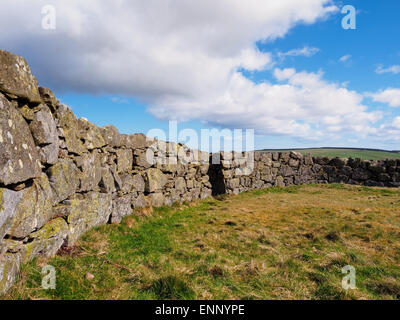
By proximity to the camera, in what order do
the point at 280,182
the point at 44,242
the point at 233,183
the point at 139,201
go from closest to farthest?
the point at 44,242
the point at 139,201
the point at 233,183
the point at 280,182

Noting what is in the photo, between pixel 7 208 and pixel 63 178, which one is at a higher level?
pixel 63 178

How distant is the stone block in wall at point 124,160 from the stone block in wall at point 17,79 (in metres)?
3.74

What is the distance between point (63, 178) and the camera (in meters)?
5.16

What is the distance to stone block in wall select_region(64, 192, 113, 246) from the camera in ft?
17.4

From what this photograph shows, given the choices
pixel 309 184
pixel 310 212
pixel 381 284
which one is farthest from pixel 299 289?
pixel 309 184

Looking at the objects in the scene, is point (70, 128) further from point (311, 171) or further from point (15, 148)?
point (311, 171)

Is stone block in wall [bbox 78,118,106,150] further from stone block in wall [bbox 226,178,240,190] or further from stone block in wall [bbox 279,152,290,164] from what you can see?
stone block in wall [bbox 279,152,290,164]

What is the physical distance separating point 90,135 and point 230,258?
184 inches

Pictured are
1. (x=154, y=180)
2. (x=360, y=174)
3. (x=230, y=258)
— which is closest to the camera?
(x=230, y=258)

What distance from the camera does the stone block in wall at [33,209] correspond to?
3.65m

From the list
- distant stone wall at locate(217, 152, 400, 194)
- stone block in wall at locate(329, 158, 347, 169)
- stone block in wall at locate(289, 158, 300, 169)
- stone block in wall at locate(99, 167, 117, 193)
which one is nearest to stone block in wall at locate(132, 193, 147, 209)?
stone block in wall at locate(99, 167, 117, 193)

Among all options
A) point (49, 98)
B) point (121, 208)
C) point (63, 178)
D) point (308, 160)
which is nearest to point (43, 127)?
point (49, 98)

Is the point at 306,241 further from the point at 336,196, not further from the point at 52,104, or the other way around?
the point at 336,196

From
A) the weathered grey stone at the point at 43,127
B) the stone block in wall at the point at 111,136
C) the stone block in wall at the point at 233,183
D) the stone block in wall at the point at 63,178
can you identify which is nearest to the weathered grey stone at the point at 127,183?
the stone block in wall at the point at 111,136
